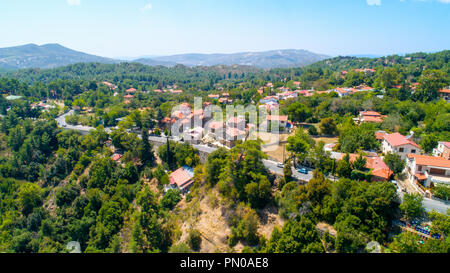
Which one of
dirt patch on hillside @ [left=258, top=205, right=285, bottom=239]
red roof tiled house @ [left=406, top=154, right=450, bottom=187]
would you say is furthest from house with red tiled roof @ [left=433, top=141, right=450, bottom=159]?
dirt patch on hillside @ [left=258, top=205, right=285, bottom=239]

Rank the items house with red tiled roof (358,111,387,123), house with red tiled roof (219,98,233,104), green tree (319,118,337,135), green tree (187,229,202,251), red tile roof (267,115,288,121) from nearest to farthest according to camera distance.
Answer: green tree (187,229,202,251), green tree (319,118,337,135), house with red tiled roof (358,111,387,123), red tile roof (267,115,288,121), house with red tiled roof (219,98,233,104)

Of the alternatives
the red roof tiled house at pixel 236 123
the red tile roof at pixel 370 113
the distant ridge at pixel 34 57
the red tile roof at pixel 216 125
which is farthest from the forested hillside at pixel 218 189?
the distant ridge at pixel 34 57

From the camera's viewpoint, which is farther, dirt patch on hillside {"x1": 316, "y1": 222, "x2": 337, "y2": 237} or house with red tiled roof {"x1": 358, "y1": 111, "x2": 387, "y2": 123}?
house with red tiled roof {"x1": 358, "y1": 111, "x2": 387, "y2": 123}

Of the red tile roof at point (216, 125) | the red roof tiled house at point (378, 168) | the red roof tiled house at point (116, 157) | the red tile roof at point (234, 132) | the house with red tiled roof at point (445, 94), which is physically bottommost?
the red roof tiled house at point (116, 157)

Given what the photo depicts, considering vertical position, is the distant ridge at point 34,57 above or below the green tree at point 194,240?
above

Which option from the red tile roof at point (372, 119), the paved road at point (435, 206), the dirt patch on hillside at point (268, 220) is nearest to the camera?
the paved road at point (435, 206)

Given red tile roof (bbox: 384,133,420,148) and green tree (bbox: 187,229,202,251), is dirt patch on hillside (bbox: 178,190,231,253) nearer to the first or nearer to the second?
green tree (bbox: 187,229,202,251)

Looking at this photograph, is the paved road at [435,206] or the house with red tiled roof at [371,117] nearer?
the paved road at [435,206]

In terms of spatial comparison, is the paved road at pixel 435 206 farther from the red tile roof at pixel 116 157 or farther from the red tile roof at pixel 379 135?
the red tile roof at pixel 116 157
